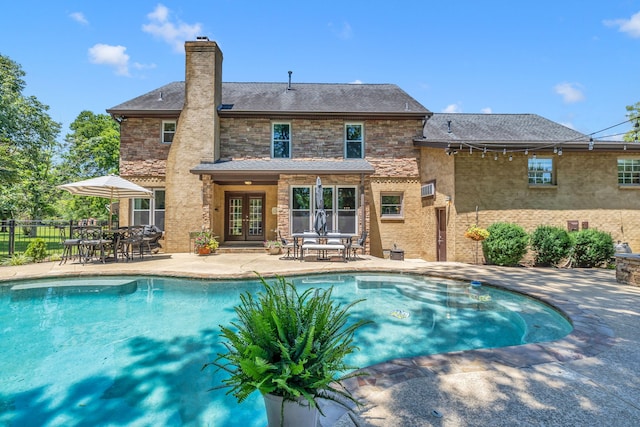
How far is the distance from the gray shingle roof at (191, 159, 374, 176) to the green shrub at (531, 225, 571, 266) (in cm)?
612

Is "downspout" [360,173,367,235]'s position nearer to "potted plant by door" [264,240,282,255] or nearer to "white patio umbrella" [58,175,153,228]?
"potted plant by door" [264,240,282,255]

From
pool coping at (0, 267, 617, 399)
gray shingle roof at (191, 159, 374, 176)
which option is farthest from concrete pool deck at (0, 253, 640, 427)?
gray shingle roof at (191, 159, 374, 176)

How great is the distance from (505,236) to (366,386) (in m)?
9.00

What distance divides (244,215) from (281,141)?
4188mm

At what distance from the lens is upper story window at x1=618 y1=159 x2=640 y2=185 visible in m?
10.9

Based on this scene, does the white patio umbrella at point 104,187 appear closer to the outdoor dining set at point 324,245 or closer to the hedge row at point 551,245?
the outdoor dining set at point 324,245

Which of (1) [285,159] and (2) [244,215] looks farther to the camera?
(2) [244,215]

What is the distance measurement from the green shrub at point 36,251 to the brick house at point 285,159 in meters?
3.75

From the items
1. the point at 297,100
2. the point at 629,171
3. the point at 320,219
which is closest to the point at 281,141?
the point at 297,100

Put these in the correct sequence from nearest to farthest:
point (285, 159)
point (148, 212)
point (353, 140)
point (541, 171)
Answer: point (541, 171), point (148, 212), point (285, 159), point (353, 140)

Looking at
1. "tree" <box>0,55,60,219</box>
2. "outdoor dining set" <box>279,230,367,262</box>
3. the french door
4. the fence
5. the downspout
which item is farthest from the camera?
the french door

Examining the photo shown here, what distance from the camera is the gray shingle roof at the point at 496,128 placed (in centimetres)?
1409

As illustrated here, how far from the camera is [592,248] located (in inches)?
373

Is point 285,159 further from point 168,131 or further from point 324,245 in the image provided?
point 168,131
